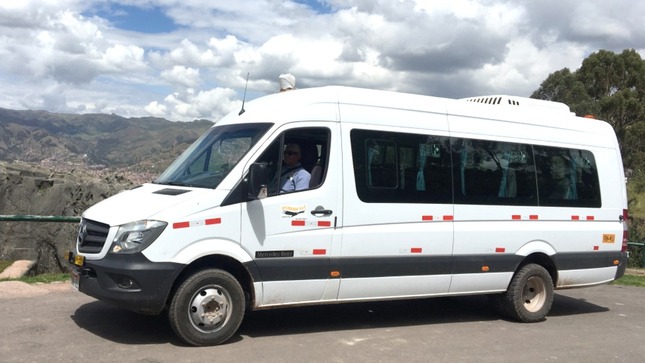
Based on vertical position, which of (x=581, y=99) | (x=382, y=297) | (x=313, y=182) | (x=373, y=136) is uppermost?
(x=581, y=99)

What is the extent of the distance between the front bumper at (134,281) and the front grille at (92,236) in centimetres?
18

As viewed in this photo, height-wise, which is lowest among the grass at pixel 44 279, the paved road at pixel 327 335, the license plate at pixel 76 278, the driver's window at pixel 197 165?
the paved road at pixel 327 335

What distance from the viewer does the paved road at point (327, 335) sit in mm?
5863

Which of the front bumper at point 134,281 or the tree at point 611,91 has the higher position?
the tree at point 611,91

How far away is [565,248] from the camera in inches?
328

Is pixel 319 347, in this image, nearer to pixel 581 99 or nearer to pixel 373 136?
→ pixel 373 136

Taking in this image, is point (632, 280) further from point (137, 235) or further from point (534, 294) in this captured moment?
point (137, 235)

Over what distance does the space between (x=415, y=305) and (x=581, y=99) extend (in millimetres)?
32848

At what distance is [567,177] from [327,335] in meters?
4.20

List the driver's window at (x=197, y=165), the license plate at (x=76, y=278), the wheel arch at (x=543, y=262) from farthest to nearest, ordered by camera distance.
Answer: the wheel arch at (x=543, y=262) → the driver's window at (x=197, y=165) → the license plate at (x=76, y=278)

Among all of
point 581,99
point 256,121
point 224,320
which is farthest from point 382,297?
point 581,99

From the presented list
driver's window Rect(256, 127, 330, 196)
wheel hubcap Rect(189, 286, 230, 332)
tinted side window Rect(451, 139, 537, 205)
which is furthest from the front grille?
tinted side window Rect(451, 139, 537, 205)

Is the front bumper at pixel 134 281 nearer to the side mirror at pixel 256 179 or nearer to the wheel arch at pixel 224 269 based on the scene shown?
the wheel arch at pixel 224 269

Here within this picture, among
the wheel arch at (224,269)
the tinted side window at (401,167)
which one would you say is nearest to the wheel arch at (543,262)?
the tinted side window at (401,167)
